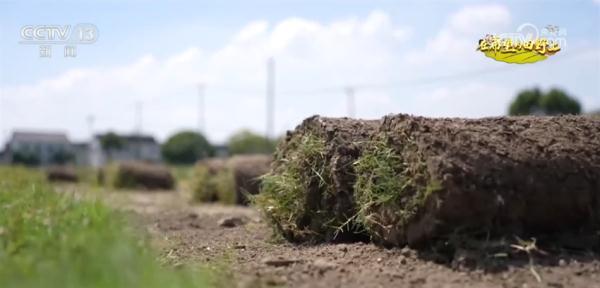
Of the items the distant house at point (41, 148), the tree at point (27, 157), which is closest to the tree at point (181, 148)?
the distant house at point (41, 148)

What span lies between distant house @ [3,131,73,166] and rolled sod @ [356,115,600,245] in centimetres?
3428

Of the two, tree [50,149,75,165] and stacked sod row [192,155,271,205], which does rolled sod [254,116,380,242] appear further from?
tree [50,149,75,165]

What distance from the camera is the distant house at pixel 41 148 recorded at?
38644 mm

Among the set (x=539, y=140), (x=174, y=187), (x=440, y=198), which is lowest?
(x=174, y=187)

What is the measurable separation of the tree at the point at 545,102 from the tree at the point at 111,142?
28.5 m

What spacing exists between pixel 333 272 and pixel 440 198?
848 millimetres

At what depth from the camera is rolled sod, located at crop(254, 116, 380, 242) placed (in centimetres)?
575

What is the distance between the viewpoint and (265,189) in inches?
261

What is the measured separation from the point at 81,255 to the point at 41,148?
4312cm

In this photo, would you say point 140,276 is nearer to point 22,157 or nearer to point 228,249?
point 228,249

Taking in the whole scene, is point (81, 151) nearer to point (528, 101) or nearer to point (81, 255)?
point (528, 101)

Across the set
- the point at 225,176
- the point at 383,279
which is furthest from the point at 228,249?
the point at 225,176

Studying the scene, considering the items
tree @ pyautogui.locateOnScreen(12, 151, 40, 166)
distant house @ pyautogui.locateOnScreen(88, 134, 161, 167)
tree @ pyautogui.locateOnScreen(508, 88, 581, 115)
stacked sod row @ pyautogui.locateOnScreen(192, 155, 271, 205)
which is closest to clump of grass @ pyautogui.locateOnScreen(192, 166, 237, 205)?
stacked sod row @ pyautogui.locateOnScreen(192, 155, 271, 205)

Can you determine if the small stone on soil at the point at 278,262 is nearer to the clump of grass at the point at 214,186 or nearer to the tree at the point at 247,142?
the clump of grass at the point at 214,186
